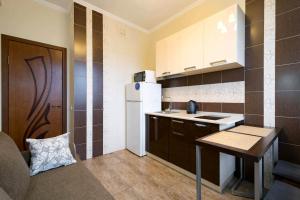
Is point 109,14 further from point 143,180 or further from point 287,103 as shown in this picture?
point 287,103

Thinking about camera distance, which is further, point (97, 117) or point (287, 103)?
point (97, 117)

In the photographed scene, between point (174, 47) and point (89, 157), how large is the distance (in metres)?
2.52

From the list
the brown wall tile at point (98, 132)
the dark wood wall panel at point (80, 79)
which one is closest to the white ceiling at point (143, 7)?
the dark wood wall panel at point (80, 79)

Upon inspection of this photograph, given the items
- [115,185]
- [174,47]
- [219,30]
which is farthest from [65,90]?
[219,30]

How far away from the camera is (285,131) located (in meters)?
1.69

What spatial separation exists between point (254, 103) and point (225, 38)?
3.04ft

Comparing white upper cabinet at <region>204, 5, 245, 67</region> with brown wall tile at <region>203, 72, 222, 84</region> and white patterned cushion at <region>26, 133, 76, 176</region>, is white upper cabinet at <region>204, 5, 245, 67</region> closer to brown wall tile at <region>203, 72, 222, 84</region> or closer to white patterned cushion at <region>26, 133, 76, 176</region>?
brown wall tile at <region>203, 72, 222, 84</region>

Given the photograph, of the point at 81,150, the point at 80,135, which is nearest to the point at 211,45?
the point at 80,135

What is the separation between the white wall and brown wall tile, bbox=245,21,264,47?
2.21 metres

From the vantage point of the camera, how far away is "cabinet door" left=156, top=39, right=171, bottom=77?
274 centimetres

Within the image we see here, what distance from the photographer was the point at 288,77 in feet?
5.48

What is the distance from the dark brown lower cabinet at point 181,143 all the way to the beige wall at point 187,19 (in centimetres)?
165

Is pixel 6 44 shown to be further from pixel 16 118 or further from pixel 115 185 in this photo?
pixel 115 185

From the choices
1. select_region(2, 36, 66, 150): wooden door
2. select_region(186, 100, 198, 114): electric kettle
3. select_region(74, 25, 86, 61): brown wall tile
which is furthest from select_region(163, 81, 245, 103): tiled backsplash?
select_region(2, 36, 66, 150): wooden door
